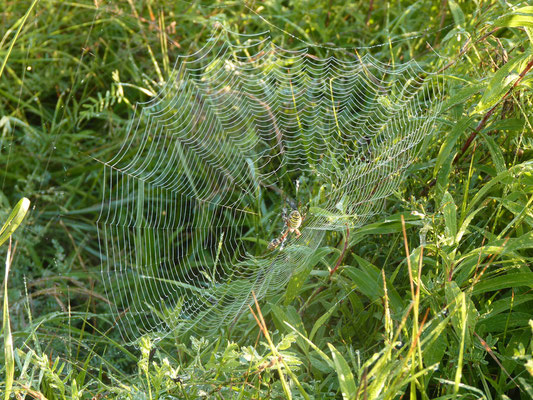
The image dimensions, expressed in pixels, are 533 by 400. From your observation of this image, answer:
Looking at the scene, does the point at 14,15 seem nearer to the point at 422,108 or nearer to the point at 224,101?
the point at 224,101

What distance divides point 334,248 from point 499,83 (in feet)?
1.94

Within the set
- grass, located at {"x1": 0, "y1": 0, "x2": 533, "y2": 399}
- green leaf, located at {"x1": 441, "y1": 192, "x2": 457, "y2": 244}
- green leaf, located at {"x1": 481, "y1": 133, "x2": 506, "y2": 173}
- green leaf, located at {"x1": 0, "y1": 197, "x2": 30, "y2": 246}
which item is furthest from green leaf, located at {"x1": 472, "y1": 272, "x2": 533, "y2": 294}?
green leaf, located at {"x1": 0, "y1": 197, "x2": 30, "y2": 246}

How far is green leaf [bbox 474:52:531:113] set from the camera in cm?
175

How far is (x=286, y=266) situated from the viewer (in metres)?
2.22

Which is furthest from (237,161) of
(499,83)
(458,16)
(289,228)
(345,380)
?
(345,380)

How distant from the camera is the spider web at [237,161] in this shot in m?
2.46

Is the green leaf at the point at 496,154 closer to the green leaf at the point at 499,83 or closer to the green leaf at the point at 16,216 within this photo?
the green leaf at the point at 499,83

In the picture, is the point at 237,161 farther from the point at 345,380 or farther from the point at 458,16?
the point at 345,380

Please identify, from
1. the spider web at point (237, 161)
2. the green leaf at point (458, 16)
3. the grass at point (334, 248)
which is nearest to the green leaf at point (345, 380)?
the grass at point (334, 248)

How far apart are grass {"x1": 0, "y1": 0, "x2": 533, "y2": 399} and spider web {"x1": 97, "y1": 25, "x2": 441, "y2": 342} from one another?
12 centimetres

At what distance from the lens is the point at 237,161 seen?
2.92 m

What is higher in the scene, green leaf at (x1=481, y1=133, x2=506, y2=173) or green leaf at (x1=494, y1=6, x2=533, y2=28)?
green leaf at (x1=494, y1=6, x2=533, y2=28)

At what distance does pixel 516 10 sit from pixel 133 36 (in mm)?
2037

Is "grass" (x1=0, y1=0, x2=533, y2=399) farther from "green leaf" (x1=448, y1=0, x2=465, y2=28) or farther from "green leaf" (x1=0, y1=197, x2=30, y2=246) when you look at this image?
"green leaf" (x1=0, y1=197, x2=30, y2=246)
